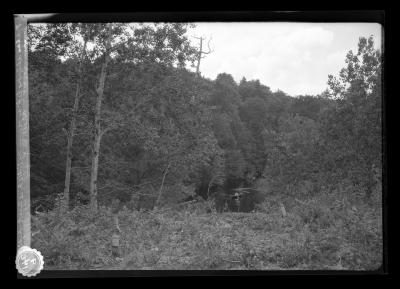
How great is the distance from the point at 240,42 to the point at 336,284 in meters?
3.44

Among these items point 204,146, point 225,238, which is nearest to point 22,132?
point 204,146

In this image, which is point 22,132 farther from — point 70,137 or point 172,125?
point 172,125

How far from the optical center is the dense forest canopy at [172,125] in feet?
17.0

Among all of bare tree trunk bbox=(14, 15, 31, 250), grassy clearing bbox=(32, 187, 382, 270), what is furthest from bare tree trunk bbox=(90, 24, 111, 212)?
bare tree trunk bbox=(14, 15, 31, 250)

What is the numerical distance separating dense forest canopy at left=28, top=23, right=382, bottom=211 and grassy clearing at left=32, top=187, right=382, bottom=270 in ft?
0.95

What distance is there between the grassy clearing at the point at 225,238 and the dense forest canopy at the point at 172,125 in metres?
0.29

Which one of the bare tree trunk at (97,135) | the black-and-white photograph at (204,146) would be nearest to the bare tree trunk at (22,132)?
the black-and-white photograph at (204,146)

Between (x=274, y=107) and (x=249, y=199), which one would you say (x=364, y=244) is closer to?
(x=249, y=199)

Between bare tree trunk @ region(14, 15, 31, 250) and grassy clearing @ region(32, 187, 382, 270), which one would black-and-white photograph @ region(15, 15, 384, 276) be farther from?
bare tree trunk @ region(14, 15, 31, 250)

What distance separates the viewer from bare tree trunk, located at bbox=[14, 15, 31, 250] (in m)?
3.94

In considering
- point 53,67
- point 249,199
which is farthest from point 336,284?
point 53,67

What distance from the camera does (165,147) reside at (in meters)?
5.68

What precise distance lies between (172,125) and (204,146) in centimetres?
68

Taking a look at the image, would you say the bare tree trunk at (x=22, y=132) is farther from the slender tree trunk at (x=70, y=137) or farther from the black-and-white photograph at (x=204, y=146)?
the slender tree trunk at (x=70, y=137)
